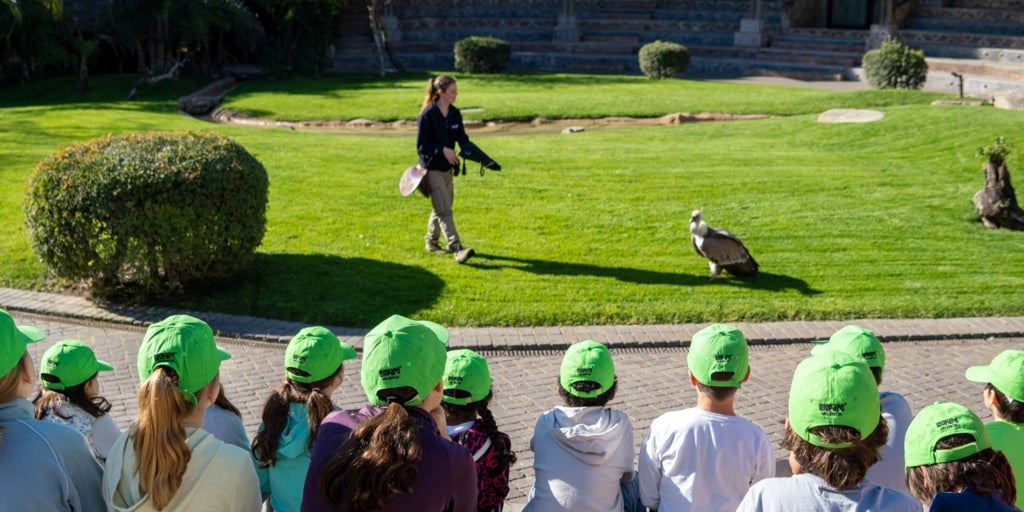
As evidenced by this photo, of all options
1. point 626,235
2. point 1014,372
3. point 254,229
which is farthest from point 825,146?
point 1014,372

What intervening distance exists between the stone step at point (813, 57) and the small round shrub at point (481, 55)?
25.5ft

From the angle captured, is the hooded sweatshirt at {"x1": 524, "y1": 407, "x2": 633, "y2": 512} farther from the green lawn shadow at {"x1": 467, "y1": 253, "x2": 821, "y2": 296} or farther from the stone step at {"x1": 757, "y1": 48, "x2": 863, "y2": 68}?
the stone step at {"x1": 757, "y1": 48, "x2": 863, "y2": 68}

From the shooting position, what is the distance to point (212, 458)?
3.66 metres

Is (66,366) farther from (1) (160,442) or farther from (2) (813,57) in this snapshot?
(2) (813,57)

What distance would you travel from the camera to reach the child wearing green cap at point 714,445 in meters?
4.56

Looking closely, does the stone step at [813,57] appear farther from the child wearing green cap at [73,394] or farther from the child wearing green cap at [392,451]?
the child wearing green cap at [392,451]

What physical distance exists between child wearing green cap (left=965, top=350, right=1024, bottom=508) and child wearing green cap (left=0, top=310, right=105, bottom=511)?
11.5ft

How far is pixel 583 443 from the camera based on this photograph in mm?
4785

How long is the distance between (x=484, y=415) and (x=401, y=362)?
124cm

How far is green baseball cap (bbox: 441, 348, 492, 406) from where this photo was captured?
463 cm

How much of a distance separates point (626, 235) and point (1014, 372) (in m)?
8.23

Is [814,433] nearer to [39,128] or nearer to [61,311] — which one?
[61,311]

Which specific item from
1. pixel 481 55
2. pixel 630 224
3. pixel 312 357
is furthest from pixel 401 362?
pixel 481 55

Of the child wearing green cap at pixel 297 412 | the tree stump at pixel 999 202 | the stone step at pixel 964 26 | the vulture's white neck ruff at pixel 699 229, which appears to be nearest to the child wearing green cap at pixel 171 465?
the child wearing green cap at pixel 297 412
